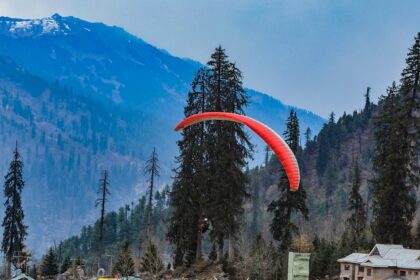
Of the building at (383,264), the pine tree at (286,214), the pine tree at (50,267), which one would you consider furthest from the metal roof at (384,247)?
the pine tree at (50,267)

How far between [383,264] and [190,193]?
14672 mm

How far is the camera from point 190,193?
48.7m

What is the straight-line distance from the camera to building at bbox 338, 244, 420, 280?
41.8 metres

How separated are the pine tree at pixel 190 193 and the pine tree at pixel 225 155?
0.81 metres

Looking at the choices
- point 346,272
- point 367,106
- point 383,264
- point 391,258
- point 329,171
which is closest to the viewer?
point 391,258

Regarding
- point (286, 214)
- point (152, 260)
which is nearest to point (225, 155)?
point (286, 214)

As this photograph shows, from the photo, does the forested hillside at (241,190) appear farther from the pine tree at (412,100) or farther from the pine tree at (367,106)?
the pine tree at (367,106)

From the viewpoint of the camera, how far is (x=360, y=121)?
169875 mm

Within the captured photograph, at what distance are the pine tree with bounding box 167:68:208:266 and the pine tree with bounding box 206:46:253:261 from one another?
81 centimetres

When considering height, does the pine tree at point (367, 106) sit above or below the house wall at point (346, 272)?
above

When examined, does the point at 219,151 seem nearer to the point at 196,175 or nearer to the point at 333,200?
the point at 196,175

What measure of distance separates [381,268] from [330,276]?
4660 mm

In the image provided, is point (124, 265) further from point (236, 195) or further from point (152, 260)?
point (236, 195)

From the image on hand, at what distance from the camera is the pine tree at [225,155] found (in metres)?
46.8
